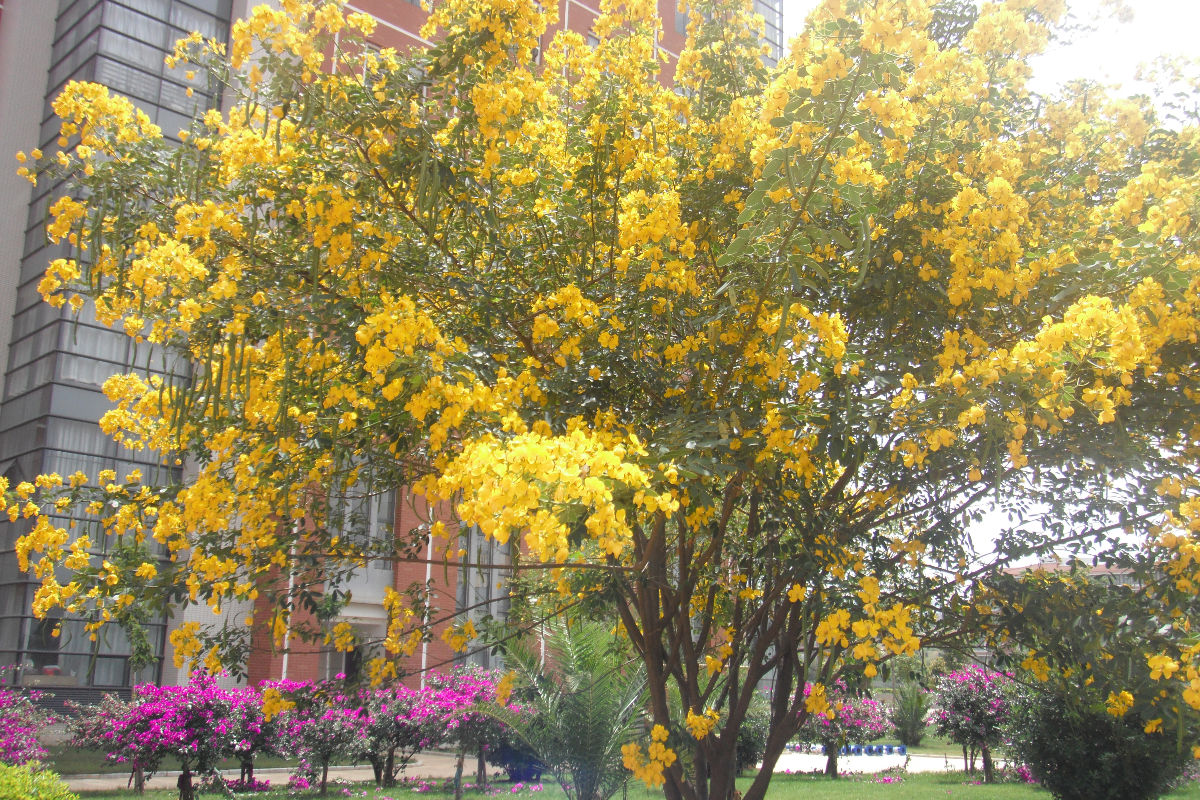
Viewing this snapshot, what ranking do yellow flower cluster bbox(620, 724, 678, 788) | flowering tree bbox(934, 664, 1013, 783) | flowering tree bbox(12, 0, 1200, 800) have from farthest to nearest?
flowering tree bbox(934, 664, 1013, 783) → yellow flower cluster bbox(620, 724, 678, 788) → flowering tree bbox(12, 0, 1200, 800)

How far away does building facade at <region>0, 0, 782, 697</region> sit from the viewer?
50.1 ft

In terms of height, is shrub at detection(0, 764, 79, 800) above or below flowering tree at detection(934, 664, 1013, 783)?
above

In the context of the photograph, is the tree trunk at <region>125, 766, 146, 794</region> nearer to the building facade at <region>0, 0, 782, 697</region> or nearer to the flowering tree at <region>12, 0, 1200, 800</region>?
the building facade at <region>0, 0, 782, 697</region>

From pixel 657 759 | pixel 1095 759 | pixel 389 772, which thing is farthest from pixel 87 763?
pixel 1095 759

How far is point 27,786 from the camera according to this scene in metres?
4.51

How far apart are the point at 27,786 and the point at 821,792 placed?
11568 mm

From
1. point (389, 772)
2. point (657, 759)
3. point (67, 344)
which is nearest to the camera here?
point (657, 759)

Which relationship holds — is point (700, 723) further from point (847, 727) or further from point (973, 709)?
point (847, 727)

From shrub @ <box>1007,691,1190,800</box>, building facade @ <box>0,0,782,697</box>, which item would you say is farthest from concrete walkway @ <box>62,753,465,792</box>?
shrub @ <box>1007,691,1190,800</box>

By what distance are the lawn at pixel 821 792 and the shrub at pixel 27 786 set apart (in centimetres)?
567

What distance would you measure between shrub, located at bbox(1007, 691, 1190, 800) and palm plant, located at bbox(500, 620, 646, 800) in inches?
201

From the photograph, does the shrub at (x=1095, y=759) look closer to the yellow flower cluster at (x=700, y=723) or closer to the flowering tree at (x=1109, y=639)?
the flowering tree at (x=1109, y=639)

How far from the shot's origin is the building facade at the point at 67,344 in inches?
601

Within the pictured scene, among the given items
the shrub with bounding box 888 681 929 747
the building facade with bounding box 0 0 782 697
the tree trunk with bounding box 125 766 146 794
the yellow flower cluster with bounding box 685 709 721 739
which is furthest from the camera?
the shrub with bounding box 888 681 929 747
